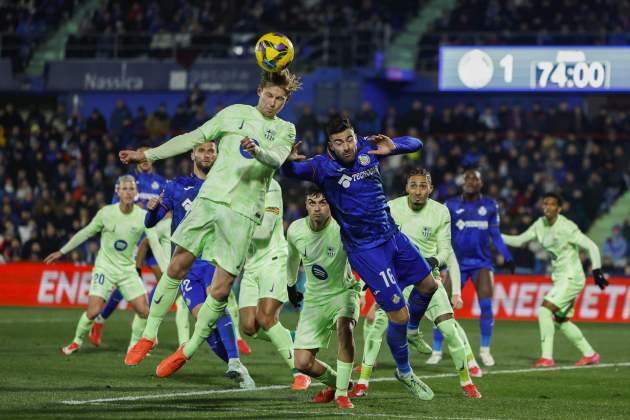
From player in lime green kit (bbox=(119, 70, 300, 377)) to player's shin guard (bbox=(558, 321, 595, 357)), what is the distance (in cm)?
689

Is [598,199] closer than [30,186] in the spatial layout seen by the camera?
Yes

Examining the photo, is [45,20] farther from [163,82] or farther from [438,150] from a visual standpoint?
[438,150]

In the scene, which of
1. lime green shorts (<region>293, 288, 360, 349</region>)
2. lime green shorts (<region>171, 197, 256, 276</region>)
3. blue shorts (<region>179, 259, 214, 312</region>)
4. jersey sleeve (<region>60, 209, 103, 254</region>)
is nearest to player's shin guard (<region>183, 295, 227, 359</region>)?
lime green shorts (<region>171, 197, 256, 276</region>)

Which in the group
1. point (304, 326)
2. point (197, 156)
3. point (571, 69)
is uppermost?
point (571, 69)

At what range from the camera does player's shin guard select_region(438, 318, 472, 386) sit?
1156 cm

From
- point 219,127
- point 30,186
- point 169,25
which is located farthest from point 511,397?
point 169,25

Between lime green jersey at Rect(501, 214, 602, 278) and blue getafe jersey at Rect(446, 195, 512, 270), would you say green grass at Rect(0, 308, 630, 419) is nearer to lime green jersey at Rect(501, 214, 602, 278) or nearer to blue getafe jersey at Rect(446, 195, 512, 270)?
lime green jersey at Rect(501, 214, 602, 278)

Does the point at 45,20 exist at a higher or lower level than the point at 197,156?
higher

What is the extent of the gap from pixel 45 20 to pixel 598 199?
61.6 feet

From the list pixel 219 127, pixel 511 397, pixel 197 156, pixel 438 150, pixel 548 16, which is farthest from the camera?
pixel 548 16

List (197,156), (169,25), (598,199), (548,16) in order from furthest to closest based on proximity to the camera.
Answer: (169,25) < (548,16) < (598,199) < (197,156)

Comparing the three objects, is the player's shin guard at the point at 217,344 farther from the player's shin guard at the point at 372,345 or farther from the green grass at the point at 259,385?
the player's shin guard at the point at 372,345

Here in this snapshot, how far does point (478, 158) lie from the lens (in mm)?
28625

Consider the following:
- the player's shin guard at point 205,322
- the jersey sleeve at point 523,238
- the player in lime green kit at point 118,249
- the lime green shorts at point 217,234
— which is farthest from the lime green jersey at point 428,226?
the player in lime green kit at point 118,249
